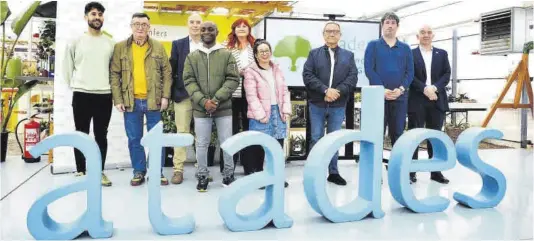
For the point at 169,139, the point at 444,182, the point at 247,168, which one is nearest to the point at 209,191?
the point at 247,168

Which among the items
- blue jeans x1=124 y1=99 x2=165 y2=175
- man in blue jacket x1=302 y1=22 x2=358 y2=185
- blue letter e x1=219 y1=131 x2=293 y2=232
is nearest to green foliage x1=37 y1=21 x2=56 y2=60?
blue jeans x1=124 y1=99 x2=165 y2=175

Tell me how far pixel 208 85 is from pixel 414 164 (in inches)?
58.5

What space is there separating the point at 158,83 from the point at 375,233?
1.86 meters

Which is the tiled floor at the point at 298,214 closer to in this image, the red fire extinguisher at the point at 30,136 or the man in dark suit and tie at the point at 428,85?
the man in dark suit and tie at the point at 428,85

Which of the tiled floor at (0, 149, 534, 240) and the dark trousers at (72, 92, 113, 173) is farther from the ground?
the dark trousers at (72, 92, 113, 173)

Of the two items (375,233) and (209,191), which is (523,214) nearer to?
(375,233)

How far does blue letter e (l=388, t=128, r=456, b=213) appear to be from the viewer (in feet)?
8.63

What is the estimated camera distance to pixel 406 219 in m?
2.60

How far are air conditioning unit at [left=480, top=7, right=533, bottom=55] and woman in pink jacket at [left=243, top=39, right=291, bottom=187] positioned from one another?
4345 mm

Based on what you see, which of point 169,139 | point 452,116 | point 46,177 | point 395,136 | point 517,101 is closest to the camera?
point 169,139

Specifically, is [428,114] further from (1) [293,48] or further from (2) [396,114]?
(1) [293,48]

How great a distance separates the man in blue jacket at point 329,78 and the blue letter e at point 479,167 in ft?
3.01

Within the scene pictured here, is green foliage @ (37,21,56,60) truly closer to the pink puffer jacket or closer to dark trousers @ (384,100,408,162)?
the pink puffer jacket

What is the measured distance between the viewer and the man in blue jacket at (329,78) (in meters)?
3.44
